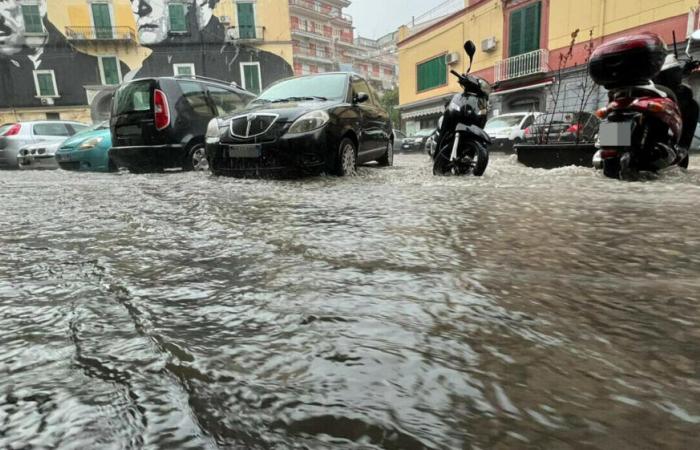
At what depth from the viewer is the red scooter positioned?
413cm

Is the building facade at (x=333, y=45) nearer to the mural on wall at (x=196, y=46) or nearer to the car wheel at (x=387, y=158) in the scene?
the mural on wall at (x=196, y=46)

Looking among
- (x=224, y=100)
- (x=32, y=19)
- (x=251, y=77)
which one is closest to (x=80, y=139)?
(x=224, y=100)

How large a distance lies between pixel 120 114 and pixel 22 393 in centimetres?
654

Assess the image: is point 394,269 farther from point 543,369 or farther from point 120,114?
point 120,114

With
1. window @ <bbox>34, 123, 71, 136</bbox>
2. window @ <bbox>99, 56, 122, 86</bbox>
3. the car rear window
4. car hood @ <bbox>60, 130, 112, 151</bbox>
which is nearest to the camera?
the car rear window

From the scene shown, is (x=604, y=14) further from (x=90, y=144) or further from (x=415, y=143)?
(x=90, y=144)

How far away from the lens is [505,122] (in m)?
13.1

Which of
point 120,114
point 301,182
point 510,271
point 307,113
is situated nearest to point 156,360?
point 510,271

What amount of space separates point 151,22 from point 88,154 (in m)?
24.5

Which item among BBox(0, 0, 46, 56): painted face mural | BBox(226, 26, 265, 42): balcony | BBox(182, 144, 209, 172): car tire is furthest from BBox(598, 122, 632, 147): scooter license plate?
BBox(0, 0, 46, 56): painted face mural

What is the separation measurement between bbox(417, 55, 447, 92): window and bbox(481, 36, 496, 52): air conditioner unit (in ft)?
10.8

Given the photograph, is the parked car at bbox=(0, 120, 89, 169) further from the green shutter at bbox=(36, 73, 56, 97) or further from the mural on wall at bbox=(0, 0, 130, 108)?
the green shutter at bbox=(36, 73, 56, 97)

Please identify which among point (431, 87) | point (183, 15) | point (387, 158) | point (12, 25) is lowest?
point (387, 158)

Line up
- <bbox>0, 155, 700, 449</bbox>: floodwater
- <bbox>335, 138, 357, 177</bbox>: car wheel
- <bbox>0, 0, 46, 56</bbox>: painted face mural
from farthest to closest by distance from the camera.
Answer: <bbox>0, 0, 46, 56</bbox>: painted face mural < <bbox>335, 138, 357, 177</bbox>: car wheel < <bbox>0, 155, 700, 449</bbox>: floodwater
